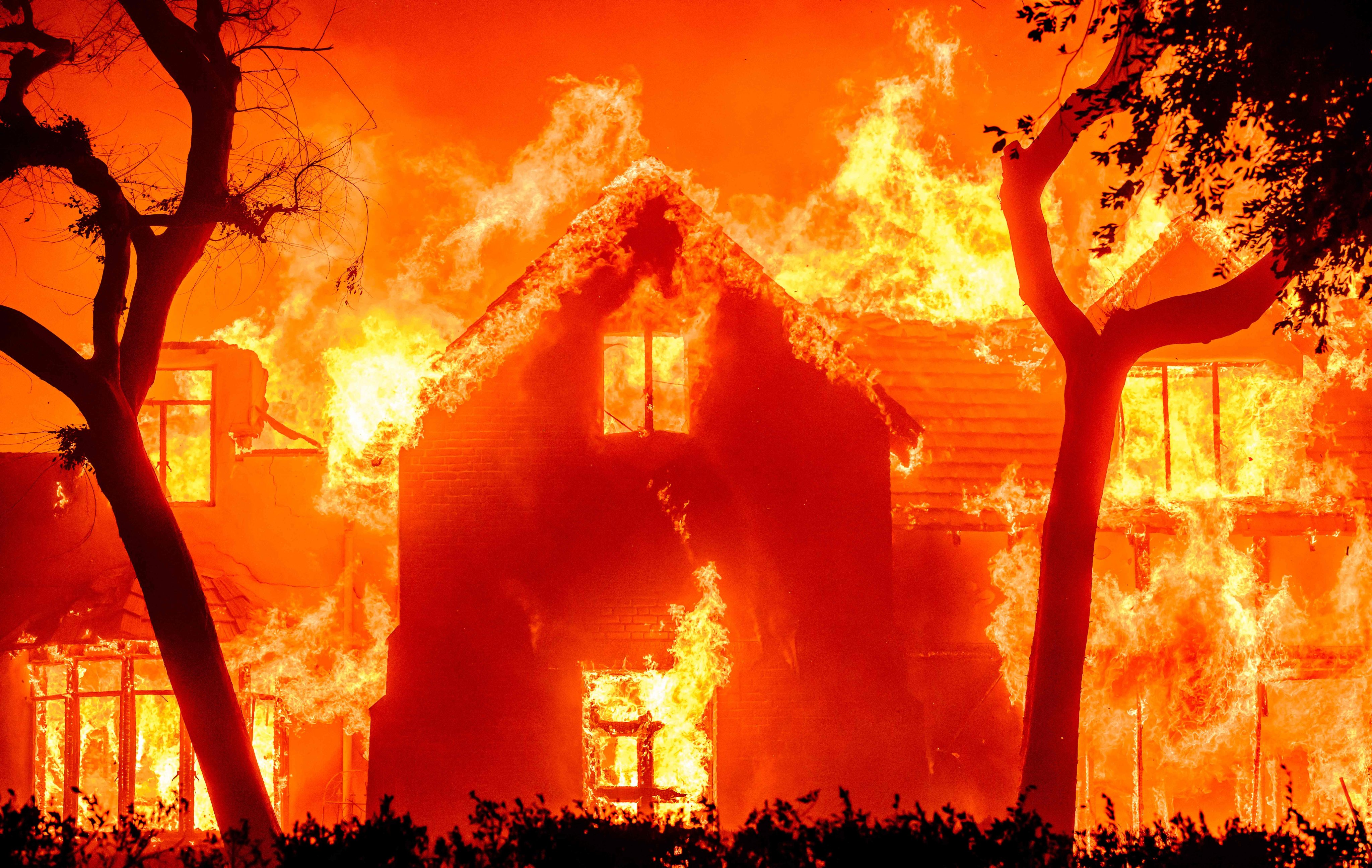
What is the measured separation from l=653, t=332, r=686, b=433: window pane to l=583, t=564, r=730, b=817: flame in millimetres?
2455

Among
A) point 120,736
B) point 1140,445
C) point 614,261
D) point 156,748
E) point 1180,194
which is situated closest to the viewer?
point 1180,194

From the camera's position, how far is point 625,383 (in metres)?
15.0

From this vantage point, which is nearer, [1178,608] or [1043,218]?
[1043,218]

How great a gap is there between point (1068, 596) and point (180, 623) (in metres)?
8.33

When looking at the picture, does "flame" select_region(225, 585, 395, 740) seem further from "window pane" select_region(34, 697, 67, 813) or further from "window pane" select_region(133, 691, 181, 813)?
"window pane" select_region(34, 697, 67, 813)

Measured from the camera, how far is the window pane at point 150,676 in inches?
610

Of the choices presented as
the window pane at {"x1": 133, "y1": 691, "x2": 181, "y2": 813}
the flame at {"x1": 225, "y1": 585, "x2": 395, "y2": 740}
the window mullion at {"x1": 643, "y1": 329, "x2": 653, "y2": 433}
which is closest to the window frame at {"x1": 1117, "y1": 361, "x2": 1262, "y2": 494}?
the window mullion at {"x1": 643, "y1": 329, "x2": 653, "y2": 433}

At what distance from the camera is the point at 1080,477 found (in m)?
10.4

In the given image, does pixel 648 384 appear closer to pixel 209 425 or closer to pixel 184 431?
pixel 209 425

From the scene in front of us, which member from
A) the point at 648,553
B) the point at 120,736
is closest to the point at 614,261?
the point at 648,553

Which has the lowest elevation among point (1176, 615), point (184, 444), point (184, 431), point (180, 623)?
point (1176, 615)

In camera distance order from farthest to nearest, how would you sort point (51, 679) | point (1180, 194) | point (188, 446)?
1. point (188, 446)
2. point (51, 679)
3. point (1180, 194)

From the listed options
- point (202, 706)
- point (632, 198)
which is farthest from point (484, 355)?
point (202, 706)

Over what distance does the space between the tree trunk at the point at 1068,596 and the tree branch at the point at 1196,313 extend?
0.31 meters
